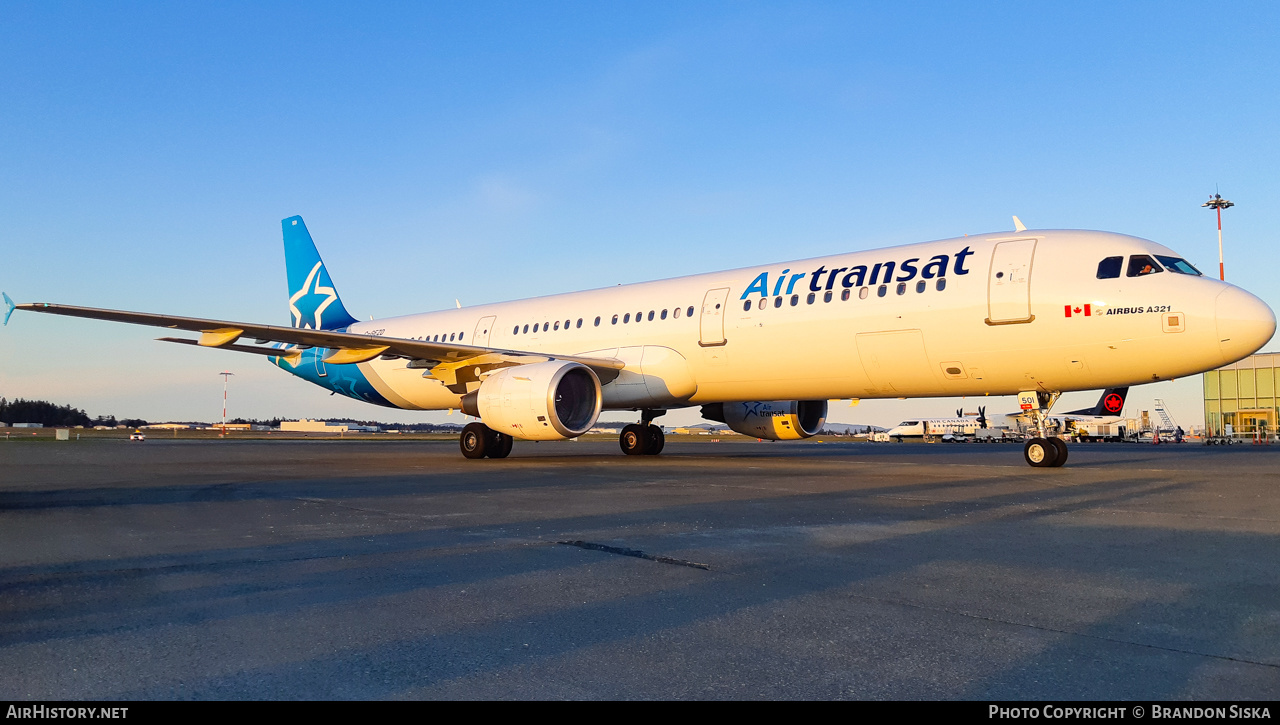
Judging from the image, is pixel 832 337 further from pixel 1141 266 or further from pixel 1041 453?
pixel 1141 266

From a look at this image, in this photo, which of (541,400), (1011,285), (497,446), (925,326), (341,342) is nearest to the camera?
(1011,285)

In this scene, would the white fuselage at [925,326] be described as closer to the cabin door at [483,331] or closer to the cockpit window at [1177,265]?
the cockpit window at [1177,265]

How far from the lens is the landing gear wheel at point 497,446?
58.0 feet

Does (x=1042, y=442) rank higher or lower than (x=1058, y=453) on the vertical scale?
higher

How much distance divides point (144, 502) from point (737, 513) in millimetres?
6199

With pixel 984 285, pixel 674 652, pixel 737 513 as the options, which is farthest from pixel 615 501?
pixel 984 285

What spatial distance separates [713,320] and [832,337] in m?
2.70

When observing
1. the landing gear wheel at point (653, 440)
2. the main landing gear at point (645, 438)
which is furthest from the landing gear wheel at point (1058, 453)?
the landing gear wheel at point (653, 440)

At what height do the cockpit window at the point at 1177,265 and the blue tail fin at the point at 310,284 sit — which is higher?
the blue tail fin at the point at 310,284

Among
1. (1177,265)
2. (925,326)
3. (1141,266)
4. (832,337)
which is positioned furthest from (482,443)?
(1177,265)

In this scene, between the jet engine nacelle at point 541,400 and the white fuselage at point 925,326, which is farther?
the jet engine nacelle at point 541,400

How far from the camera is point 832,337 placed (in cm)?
1402

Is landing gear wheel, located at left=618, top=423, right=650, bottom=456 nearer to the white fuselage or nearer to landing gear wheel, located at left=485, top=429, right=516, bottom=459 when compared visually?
the white fuselage

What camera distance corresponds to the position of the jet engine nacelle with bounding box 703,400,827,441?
18.3 m
